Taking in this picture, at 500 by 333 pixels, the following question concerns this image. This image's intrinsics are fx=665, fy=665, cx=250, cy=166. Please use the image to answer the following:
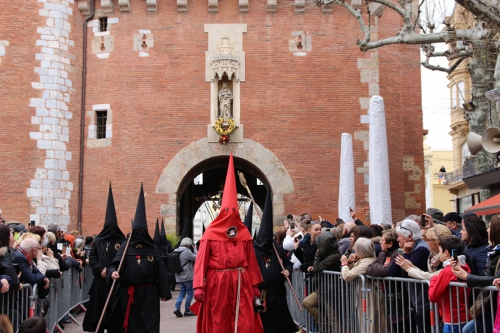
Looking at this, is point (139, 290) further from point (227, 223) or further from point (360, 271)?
point (360, 271)

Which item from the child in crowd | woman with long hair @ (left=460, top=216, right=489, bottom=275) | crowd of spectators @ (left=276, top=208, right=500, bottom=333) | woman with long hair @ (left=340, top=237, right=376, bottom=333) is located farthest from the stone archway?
the child in crowd

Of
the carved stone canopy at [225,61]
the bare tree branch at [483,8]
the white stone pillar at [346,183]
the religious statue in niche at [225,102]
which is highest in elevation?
the carved stone canopy at [225,61]

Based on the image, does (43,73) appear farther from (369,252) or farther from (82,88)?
(369,252)

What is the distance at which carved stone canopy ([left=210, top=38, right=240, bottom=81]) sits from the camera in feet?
67.1

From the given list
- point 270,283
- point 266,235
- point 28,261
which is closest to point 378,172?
point 266,235

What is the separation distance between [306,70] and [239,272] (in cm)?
1274

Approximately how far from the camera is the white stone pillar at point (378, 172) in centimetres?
1323

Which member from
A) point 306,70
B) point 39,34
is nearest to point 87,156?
point 39,34

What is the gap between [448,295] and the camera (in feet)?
21.2

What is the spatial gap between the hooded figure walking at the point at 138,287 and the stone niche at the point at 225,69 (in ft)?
37.3

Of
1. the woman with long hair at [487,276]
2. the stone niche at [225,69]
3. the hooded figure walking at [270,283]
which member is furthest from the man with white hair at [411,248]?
the stone niche at [225,69]

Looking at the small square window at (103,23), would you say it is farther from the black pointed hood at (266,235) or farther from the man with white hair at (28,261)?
the man with white hair at (28,261)

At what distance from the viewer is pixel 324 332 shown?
9.70 metres

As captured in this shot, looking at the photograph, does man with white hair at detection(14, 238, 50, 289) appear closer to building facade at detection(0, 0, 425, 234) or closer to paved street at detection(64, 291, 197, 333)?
paved street at detection(64, 291, 197, 333)
